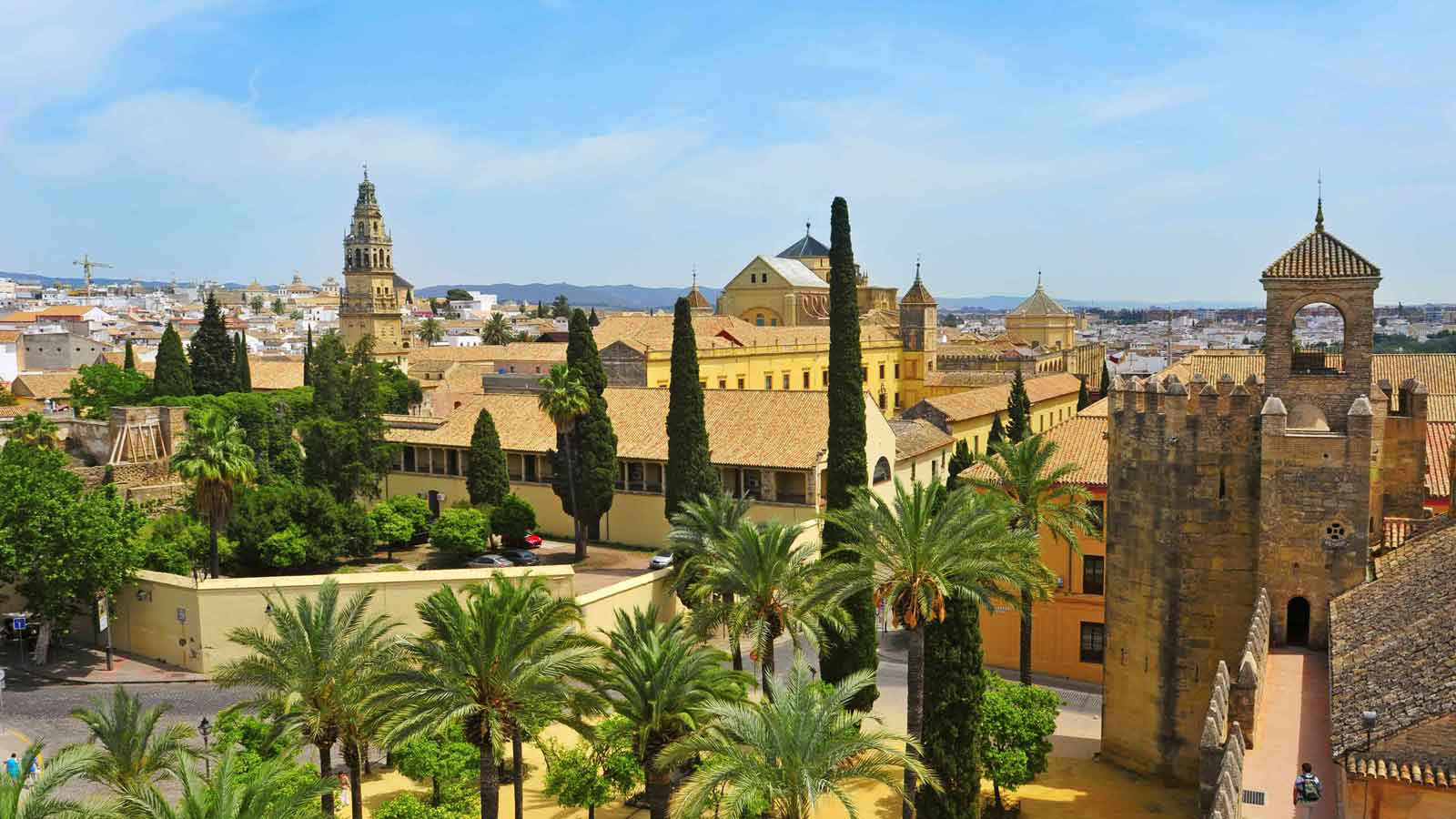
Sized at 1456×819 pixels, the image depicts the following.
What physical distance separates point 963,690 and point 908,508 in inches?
142

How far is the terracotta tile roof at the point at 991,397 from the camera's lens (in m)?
59.2

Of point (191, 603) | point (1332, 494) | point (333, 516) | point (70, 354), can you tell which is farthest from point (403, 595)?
point (70, 354)

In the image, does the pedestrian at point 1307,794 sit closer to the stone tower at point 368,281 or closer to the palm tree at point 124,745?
the palm tree at point 124,745

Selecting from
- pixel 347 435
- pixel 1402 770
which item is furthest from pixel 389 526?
pixel 1402 770

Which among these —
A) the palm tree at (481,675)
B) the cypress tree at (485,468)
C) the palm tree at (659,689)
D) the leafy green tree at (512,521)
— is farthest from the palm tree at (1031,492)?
the cypress tree at (485,468)

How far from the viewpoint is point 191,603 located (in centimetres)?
3127

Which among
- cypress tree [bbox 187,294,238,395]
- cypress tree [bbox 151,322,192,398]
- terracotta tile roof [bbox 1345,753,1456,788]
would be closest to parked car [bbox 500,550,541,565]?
cypress tree [bbox 151,322,192,398]

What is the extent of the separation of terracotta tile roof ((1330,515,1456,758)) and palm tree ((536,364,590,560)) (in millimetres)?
25832

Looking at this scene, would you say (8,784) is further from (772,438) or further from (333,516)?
(772,438)

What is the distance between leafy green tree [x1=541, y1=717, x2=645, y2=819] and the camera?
22016 mm

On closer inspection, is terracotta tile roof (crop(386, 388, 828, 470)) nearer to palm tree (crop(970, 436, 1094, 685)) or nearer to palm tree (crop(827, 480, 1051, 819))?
palm tree (crop(970, 436, 1094, 685))

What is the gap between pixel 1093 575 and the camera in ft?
108

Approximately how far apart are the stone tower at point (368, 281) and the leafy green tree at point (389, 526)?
64.0 metres

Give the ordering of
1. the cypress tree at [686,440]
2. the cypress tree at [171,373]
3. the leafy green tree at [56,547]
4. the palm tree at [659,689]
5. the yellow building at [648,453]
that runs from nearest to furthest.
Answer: the palm tree at [659,689], the leafy green tree at [56,547], the cypress tree at [686,440], the yellow building at [648,453], the cypress tree at [171,373]
